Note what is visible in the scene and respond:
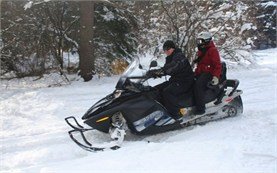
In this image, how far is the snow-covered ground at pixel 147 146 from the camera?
14.9ft

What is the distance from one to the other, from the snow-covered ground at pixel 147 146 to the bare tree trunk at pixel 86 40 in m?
2.57

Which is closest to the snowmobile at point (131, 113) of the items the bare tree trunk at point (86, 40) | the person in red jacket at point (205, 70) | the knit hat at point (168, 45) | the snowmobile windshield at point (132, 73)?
the snowmobile windshield at point (132, 73)

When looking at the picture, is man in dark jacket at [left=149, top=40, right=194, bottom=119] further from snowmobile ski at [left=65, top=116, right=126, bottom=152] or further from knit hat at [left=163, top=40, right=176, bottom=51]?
snowmobile ski at [left=65, top=116, right=126, bottom=152]

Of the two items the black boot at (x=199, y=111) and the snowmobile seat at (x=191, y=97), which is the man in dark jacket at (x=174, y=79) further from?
the black boot at (x=199, y=111)

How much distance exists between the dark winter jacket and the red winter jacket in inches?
10.6

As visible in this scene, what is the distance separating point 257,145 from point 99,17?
26.0 feet

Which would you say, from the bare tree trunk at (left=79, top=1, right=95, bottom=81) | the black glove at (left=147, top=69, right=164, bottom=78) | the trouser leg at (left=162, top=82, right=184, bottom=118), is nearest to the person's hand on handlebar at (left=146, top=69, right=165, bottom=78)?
the black glove at (left=147, top=69, right=164, bottom=78)

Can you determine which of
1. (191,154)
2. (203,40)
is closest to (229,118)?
(203,40)

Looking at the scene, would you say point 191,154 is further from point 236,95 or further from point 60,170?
point 236,95

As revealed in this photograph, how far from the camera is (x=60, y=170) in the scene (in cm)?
455

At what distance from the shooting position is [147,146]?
5129mm

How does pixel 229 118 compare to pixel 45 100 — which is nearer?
pixel 229 118

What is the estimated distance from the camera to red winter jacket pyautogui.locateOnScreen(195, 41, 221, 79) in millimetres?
6090

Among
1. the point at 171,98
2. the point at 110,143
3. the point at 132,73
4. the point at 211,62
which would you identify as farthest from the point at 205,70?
the point at 110,143
